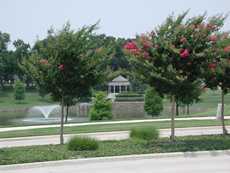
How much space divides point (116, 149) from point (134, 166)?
2.09 metres

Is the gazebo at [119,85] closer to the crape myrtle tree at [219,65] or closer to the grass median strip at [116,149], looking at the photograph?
the crape myrtle tree at [219,65]

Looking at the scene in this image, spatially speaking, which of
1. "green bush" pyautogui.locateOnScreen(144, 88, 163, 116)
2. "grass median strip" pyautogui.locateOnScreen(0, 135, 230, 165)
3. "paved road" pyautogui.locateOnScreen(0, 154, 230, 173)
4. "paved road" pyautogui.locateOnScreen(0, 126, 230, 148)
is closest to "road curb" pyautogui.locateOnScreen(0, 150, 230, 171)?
"paved road" pyautogui.locateOnScreen(0, 154, 230, 173)

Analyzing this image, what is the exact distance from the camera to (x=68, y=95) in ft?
48.0

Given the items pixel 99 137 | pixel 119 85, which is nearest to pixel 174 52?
pixel 99 137

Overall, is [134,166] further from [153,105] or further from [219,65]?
[153,105]

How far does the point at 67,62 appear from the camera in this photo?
14.1 m

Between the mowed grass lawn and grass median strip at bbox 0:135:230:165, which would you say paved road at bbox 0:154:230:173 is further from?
the mowed grass lawn

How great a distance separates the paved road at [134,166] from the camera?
1059 centimetres

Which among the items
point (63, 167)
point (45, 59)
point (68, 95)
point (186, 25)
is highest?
point (186, 25)

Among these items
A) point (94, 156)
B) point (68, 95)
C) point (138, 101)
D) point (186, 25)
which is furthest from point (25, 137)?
point (138, 101)

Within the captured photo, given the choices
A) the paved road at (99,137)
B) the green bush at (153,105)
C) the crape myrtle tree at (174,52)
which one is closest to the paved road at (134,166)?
the crape myrtle tree at (174,52)

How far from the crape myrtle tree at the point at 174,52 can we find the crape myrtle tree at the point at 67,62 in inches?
48.9

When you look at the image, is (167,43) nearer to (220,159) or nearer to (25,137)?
(220,159)

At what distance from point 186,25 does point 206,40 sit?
0.77m
